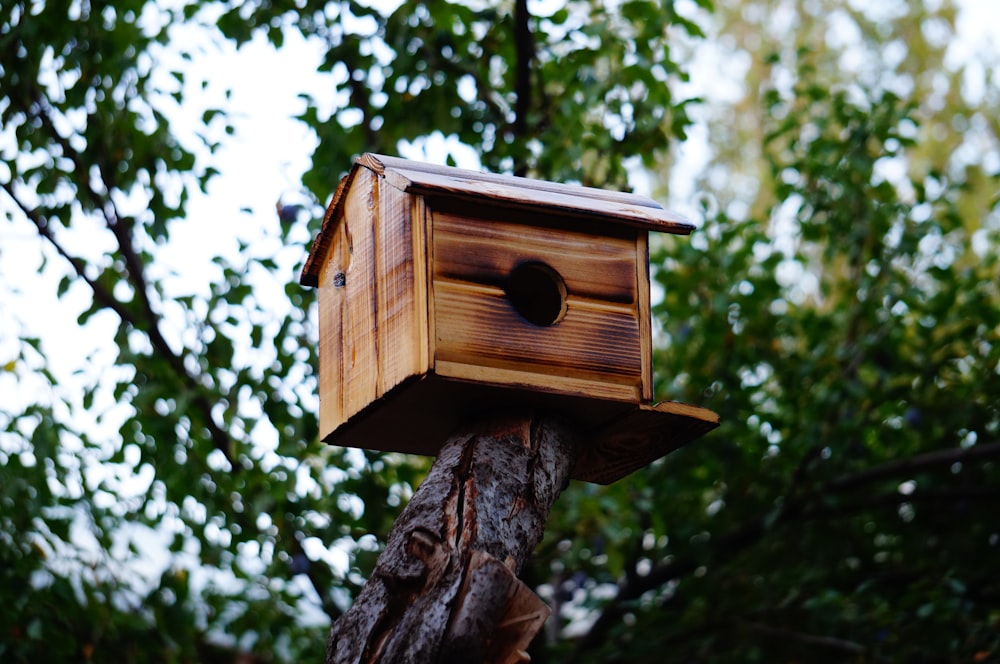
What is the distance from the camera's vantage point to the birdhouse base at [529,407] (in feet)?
5.94

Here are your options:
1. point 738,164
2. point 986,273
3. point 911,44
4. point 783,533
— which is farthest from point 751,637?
point 911,44

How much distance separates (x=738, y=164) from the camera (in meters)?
8.74

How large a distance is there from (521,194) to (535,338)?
22cm

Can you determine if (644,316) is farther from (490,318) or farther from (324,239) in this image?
(324,239)

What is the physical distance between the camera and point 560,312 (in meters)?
1.95

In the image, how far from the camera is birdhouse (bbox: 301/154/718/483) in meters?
1.81

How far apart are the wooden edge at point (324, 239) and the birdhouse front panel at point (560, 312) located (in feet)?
1.15

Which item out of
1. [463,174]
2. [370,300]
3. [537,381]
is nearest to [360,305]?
[370,300]

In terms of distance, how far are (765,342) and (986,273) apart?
2.74 feet

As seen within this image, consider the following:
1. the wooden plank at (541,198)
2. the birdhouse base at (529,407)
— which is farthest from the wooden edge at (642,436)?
the wooden plank at (541,198)

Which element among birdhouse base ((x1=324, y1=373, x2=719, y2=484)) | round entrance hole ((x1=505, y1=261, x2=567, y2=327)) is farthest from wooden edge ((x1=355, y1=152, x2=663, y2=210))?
birdhouse base ((x1=324, y1=373, x2=719, y2=484))

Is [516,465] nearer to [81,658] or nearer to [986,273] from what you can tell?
[81,658]

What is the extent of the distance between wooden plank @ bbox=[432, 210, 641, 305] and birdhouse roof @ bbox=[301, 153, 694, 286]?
0.14 ft

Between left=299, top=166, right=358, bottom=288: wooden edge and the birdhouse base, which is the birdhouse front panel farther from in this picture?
left=299, top=166, right=358, bottom=288: wooden edge
